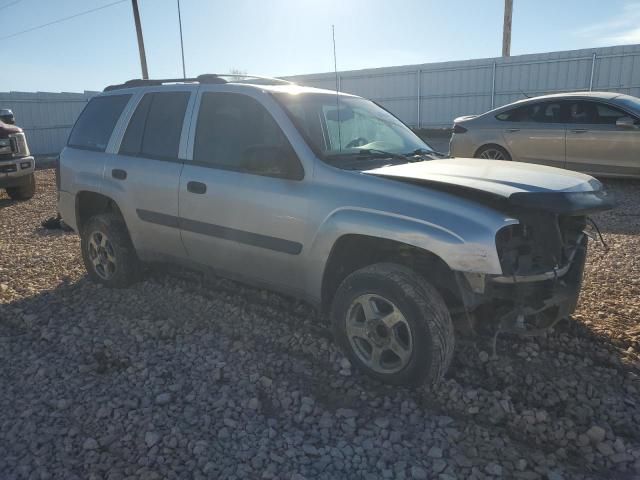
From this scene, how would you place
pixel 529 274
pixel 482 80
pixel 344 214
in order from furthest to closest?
pixel 482 80, pixel 344 214, pixel 529 274

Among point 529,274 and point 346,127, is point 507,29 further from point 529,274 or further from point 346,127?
point 529,274

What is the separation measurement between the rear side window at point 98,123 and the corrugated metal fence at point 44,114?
17.2m

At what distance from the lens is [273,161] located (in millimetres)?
3436

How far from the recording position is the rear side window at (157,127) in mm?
4273

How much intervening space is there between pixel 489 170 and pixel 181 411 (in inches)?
97.8

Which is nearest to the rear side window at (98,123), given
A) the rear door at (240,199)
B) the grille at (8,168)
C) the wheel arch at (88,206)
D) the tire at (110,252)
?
the wheel arch at (88,206)

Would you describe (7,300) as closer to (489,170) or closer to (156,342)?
(156,342)

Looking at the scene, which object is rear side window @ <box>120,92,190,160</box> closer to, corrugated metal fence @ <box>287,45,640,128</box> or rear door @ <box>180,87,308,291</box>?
rear door @ <box>180,87,308,291</box>

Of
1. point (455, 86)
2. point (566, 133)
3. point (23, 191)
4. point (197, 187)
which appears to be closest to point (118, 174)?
point (197, 187)

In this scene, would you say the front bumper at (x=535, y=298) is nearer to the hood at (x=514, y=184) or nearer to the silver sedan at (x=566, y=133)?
the hood at (x=514, y=184)

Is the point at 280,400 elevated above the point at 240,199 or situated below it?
below

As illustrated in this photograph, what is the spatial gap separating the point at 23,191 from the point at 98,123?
6.63m

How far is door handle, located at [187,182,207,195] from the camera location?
12.9ft

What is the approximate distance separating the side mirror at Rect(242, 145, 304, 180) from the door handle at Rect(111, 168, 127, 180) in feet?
5.13
